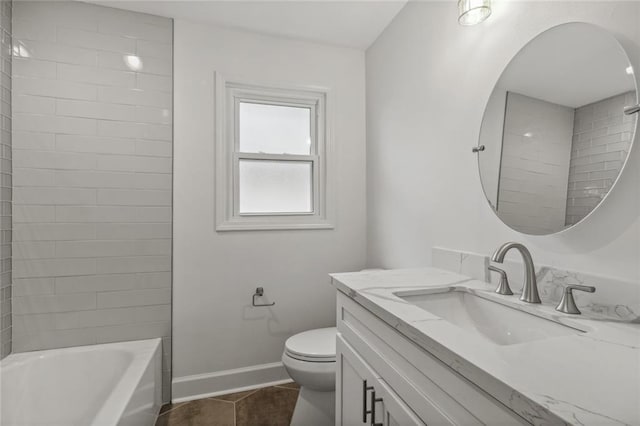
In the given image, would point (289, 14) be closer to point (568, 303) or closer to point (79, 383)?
point (568, 303)

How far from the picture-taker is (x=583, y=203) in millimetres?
907

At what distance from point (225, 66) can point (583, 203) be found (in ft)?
6.72

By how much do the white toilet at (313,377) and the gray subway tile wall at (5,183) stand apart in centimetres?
151

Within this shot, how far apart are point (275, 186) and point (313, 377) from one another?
1296 millimetres

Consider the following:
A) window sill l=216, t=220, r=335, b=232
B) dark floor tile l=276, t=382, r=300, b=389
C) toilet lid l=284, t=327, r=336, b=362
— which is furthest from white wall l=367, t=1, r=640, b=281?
dark floor tile l=276, t=382, r=300, b=389

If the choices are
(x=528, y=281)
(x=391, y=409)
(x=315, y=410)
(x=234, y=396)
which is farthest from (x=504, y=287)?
(x=234, y=396)

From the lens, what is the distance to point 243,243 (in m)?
2.11

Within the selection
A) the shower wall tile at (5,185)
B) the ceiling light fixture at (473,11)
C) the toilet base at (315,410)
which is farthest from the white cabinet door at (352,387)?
the shower wall tile at (5,185)

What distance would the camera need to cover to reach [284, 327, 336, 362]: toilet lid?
155 centimetres

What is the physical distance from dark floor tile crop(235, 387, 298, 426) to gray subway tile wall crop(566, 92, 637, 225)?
5.59 feet

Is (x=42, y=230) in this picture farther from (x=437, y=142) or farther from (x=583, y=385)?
(x=583, y=385)

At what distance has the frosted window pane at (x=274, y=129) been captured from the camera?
7.35 feet

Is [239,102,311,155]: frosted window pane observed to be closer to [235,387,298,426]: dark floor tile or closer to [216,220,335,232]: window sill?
[216,220,335,232]: window sill

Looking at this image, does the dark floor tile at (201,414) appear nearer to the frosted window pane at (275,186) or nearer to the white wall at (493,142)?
the frosted window pane at (275,186)
